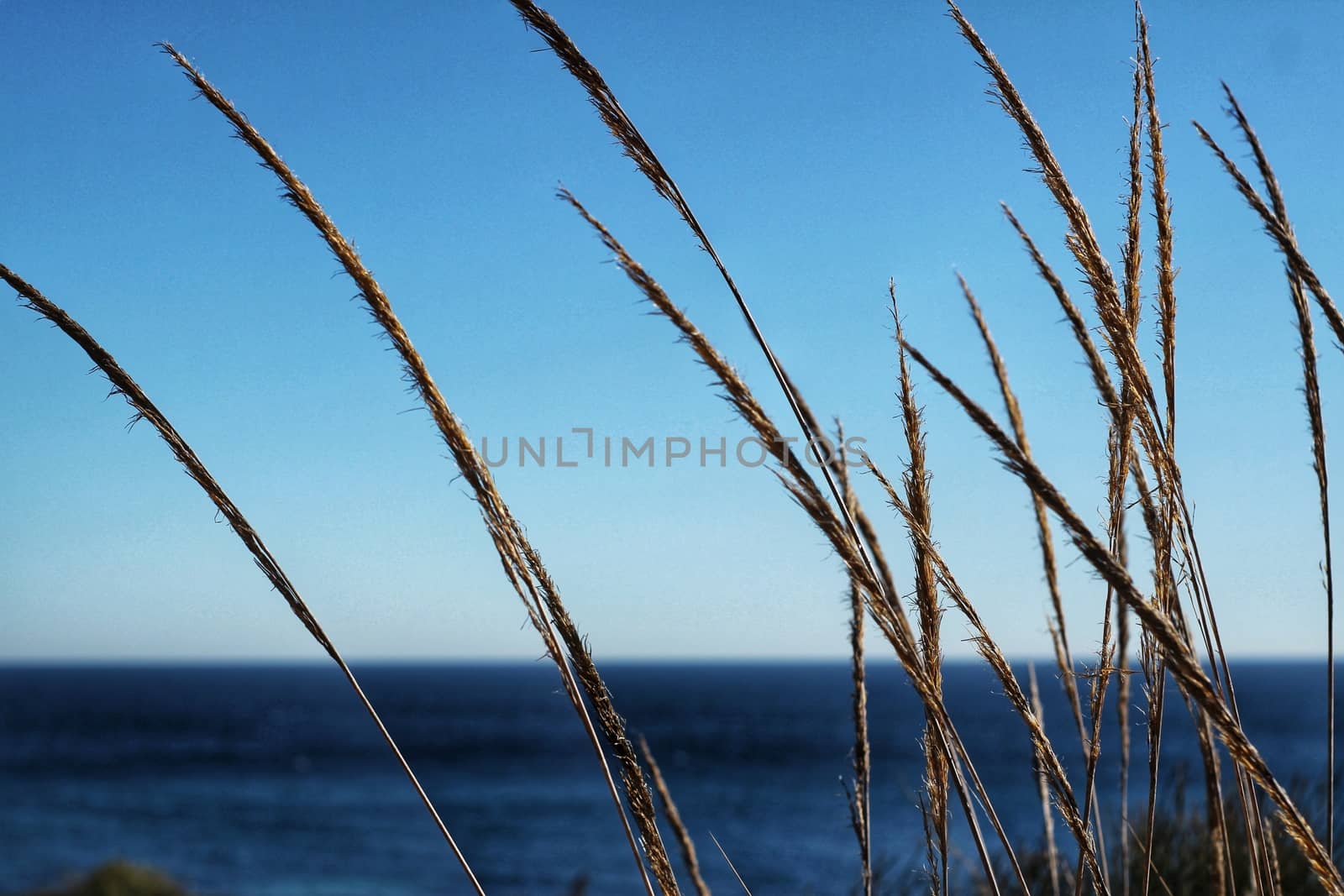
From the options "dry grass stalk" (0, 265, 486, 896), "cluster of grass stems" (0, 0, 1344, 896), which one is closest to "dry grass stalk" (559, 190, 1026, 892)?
"cluster of grass stems" (0, 0, 1344, 896)

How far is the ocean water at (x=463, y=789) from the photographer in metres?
23.3

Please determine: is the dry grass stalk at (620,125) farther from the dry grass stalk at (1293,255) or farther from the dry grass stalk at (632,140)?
the dry grass stalk at (1293,255)

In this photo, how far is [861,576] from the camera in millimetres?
1117

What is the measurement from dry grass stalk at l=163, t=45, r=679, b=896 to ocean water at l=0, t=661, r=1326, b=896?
254 millimetres

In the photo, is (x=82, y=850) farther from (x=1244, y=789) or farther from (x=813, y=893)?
(x=1244, y=789)

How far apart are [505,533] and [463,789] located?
40418 millimetres

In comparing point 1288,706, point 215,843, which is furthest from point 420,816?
point 1288,706

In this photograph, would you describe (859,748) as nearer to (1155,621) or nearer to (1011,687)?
(1011,687)

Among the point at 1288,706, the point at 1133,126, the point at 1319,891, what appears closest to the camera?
the point at 1133,126

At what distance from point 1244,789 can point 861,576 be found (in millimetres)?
1184

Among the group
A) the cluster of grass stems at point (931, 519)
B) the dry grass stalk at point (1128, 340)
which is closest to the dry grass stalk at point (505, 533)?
the cluster of grass stems at point (931, 519)

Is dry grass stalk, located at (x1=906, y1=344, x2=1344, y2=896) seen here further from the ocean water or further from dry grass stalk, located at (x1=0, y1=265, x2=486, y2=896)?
dry grass stalk, located at (x1=0, y1=265, x2=486, y2=896)

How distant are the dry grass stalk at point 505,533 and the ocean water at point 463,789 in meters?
0.25

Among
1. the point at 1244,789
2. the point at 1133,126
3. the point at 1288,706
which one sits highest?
the point at 1133,126
